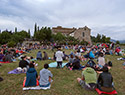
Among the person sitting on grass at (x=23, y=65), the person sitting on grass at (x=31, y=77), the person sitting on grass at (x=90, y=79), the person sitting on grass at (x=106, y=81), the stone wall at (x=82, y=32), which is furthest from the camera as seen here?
the stone wall at (x=82, y=32)

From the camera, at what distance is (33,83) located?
390 cm

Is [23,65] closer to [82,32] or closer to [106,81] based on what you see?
[106,81]

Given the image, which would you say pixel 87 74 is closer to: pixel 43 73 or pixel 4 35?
pixel 43 73

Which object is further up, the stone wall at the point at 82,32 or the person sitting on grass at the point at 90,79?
the stone wall at the point at 82,32

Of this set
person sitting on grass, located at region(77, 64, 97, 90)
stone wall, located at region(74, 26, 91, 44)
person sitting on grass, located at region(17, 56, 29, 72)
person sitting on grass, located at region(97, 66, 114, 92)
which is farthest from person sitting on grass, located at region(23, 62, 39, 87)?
stone wall, located at region(74, 26, 91, 44)

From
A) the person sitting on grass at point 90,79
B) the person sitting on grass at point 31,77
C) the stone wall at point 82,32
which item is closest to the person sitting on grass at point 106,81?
the person sitting on grass at point 90,79

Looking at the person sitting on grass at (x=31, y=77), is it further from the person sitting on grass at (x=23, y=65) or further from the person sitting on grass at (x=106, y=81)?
the person sitting on grass at (x=106, y=81)

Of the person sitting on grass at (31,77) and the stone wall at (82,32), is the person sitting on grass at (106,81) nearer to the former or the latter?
the person sitting on grass at (31,77)

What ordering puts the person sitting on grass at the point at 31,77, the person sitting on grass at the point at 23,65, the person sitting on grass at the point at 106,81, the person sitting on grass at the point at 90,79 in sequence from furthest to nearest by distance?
1. the person sitting on grass at the point at 23,65
2. the person sitting on grass at the point at 31,77
3. the person sitting on grass at the point at 90,79
4. the person sitting on grass at the point at 106,81

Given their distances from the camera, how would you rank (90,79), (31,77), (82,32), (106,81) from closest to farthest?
(106,81) < (90,79) < (31,77) < (82,32)

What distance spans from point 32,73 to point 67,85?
166cm

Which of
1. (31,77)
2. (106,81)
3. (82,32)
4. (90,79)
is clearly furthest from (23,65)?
(82,32)

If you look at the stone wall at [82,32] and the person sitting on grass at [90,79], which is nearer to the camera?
the person sitting on grass at [90,79]

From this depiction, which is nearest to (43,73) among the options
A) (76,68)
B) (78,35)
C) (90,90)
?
(90,90)
